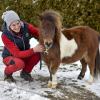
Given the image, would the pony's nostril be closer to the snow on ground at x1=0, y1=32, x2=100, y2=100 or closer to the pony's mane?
the pony's mane

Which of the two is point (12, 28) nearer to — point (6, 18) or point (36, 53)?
point (6, 18)

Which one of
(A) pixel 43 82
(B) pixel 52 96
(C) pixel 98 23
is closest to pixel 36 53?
(A) pixel 43 82

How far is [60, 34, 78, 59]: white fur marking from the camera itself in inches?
209

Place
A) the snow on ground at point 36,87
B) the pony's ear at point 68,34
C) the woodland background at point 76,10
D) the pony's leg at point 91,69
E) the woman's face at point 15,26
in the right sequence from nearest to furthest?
the snow on ground at point 36,87 → the woman's face at point 15,26 → the pony's ear at point 68,34 → the pony's leg at point 91,69 → the woodland background at point 76,10

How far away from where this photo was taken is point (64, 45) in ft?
17.5

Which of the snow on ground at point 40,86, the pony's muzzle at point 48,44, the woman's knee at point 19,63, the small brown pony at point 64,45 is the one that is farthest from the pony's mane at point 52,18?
the snow on ground at point 40,86

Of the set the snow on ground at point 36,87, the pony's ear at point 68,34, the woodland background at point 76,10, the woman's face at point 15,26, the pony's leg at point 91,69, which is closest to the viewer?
the snow on ground at point 36,87

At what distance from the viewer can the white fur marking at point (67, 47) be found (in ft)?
17.4

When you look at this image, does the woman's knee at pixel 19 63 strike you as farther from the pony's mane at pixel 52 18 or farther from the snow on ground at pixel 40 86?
the pony's mane at pixel 52 18

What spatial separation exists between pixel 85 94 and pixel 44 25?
115cm

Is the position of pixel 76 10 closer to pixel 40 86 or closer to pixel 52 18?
pixel 40 86

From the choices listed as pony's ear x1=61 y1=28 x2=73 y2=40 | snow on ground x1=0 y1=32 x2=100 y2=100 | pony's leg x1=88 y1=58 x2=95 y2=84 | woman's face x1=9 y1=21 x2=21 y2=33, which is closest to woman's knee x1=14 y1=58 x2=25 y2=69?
snow on ground x1=0 y1=32 x2=100 y2=100

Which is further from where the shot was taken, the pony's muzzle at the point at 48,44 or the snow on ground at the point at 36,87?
the pony's muzzle at the point at 48,44

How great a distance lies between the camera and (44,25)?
498cm
